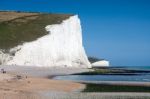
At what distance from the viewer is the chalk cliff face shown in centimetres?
7519

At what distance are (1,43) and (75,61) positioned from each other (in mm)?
19763

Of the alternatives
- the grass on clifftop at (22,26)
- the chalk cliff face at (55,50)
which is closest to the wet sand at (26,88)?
the chalk cliff face at (55,50)

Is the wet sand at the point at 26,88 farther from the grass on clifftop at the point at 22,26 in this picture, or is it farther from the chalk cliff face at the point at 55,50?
the grass on clifftop at the point at 22,26

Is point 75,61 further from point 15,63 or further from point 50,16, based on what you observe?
point 15,63

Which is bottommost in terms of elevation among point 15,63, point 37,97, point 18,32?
point 37,97

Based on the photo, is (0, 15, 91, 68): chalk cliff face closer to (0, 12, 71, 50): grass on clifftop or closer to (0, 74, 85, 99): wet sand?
(0, 12, 71, 50): grass on clifftop

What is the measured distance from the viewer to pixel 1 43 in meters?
76.4

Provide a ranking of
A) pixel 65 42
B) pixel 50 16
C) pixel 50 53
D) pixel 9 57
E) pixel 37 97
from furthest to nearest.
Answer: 1. pixel 50 16
2. pixel 65 42
3. pixel 50 53
4. pixel 9 57
5. pixel 37 97

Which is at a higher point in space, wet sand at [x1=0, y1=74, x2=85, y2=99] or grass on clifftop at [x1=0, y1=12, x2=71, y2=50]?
grass on clifftop at [x1=0, y1=12, x2=71, y2=50]

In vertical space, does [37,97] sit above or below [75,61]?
below

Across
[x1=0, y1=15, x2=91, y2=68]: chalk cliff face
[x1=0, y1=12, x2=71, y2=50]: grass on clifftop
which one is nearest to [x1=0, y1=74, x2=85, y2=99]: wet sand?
[x1=0, y1=15, x2=91, y2=68]: chalk cliff face

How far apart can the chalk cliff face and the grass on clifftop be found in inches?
55.3

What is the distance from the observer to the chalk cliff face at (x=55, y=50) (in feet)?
247

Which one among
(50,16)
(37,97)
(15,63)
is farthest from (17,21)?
(37,97)
